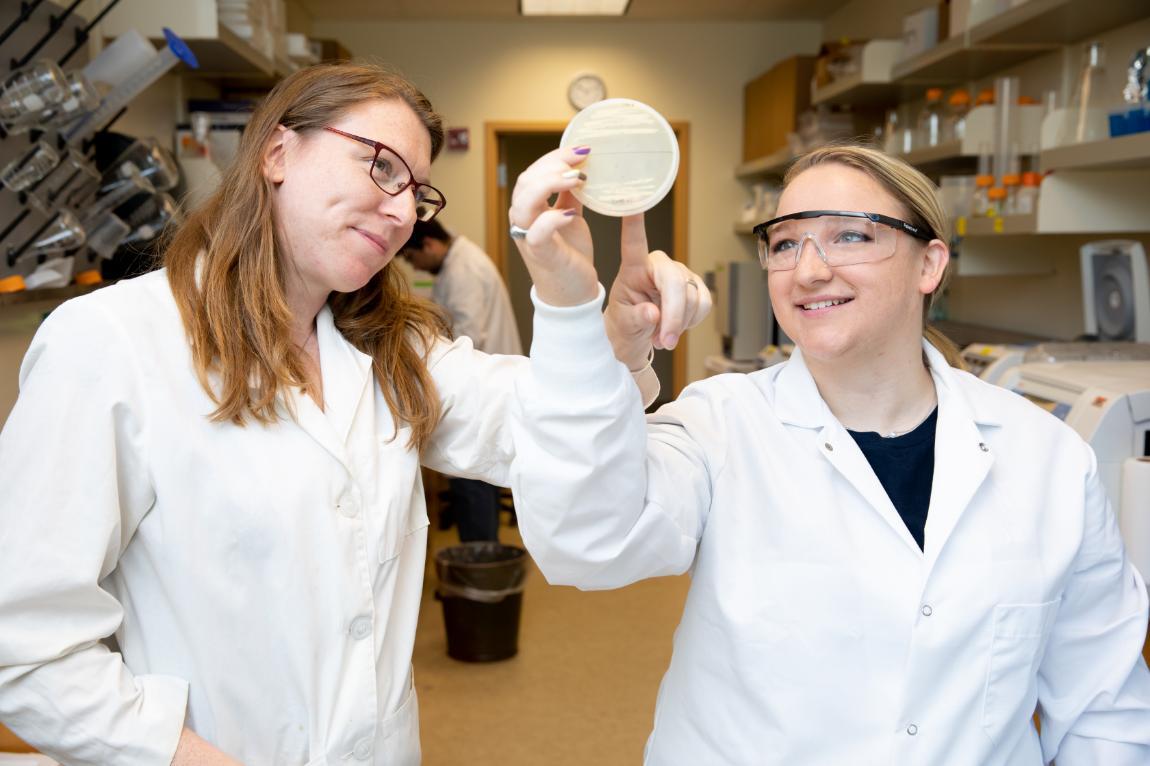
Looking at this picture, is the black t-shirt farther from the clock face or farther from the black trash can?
the clock face

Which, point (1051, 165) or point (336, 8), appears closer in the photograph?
point (1051, 165)

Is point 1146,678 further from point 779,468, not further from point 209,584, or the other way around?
point 209,584

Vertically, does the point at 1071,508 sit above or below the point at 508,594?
above

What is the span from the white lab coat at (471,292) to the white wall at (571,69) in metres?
2.17

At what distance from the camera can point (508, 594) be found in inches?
149

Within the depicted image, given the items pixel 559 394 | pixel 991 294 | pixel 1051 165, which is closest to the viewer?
pixel 559 394

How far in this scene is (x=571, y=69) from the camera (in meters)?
7.01

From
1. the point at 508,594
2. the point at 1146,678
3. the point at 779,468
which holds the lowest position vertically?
the point at 508,594

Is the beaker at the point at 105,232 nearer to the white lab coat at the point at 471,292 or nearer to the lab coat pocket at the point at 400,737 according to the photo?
the lab coat pocket at the point at 400,737

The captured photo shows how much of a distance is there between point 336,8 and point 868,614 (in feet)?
20.8

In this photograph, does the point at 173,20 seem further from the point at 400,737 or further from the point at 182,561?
the point at 400,737

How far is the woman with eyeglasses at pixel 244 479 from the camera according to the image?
1167mm

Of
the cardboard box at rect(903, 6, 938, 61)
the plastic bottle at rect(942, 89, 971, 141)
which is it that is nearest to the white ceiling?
the cardboard box at rect(903, 6, 938, 61)

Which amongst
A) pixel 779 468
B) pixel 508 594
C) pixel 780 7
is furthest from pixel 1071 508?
pixel 780 7
